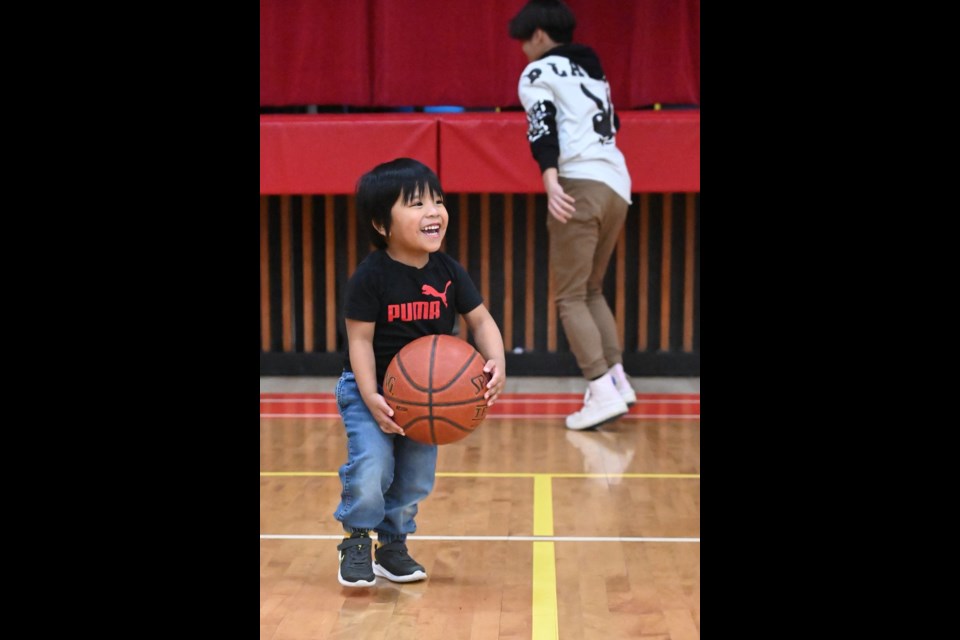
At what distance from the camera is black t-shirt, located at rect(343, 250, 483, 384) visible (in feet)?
10.1

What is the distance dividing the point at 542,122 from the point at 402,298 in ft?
7.52

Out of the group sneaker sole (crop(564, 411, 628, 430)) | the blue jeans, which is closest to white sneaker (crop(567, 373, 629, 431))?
sneaker sole (crop(564, 411, 628, 430))

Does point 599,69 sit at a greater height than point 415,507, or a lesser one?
greater

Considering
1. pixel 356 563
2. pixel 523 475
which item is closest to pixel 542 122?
pixel 523 475

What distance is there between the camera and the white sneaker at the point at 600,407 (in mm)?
5191

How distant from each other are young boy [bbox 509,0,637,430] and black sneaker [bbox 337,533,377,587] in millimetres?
2238

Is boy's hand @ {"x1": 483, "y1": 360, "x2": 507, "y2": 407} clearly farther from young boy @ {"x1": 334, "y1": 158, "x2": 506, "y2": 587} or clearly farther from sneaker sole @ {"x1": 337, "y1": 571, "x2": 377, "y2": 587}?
sneaker sole @ {"x1": 337, "y1": 571, "x2": 377, "y2": 587}

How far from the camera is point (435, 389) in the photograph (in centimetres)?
298

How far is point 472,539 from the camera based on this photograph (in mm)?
3605

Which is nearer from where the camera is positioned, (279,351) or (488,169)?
(488,169)

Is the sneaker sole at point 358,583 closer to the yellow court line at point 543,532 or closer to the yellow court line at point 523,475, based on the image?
the yellow court line at point 543,532
